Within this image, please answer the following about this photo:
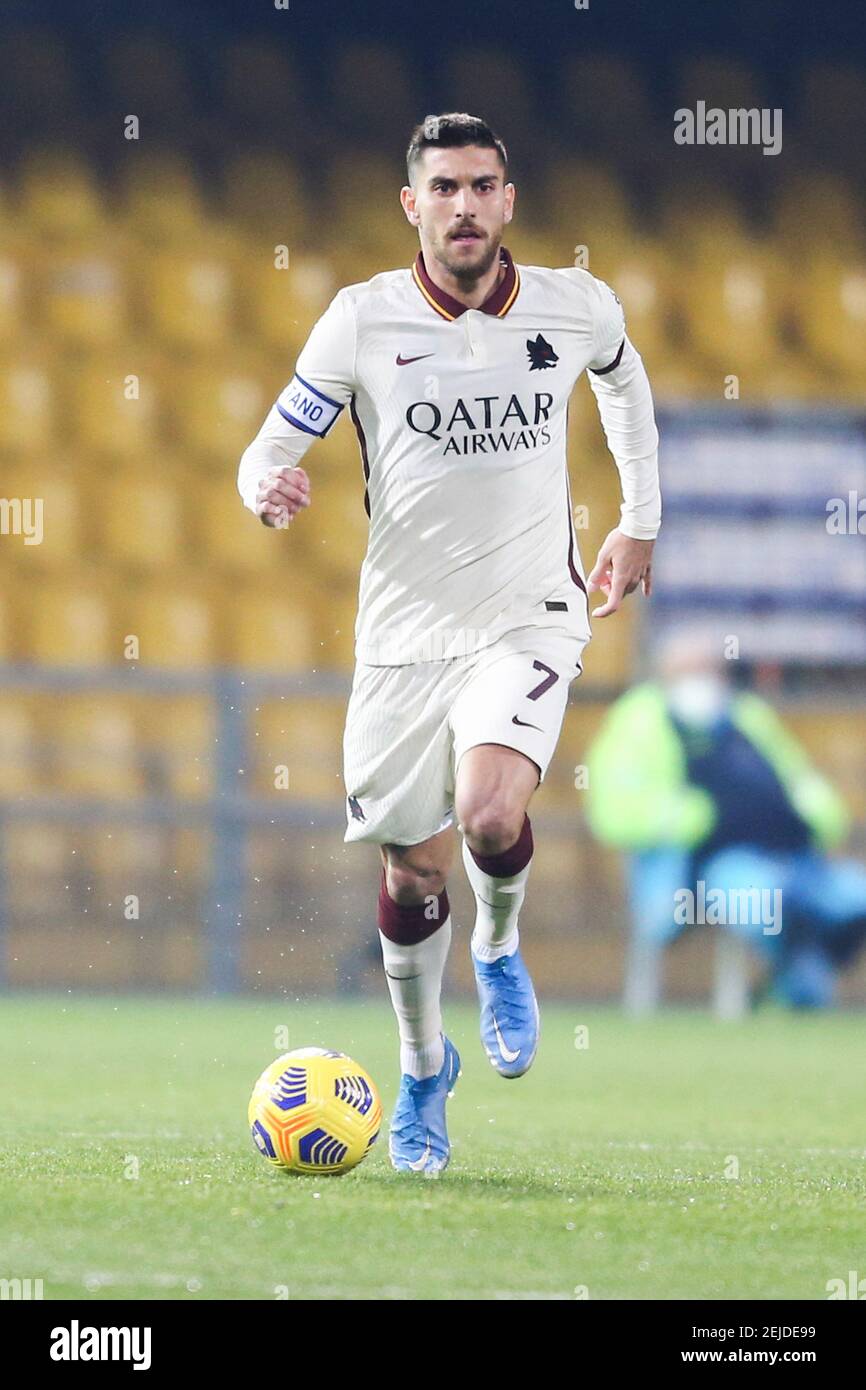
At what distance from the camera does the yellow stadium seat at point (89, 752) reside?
11.0 metres

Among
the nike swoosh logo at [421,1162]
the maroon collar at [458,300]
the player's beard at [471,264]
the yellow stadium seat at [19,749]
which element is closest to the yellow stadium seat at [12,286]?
the yellow stadium seat at [19,749]

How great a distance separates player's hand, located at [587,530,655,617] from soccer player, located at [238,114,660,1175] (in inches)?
7.8

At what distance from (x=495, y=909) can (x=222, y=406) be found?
294 inches

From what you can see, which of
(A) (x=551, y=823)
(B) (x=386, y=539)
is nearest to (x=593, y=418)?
(A) (x=551, y=823)

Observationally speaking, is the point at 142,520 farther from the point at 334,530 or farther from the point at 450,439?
the point at 450,439

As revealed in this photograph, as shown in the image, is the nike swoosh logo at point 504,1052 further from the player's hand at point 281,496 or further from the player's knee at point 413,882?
the player's hand at point 281,496

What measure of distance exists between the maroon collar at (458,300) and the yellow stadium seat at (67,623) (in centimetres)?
701

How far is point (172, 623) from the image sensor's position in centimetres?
1185

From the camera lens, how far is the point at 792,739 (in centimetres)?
1127

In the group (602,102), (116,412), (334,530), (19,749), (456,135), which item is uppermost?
(602,102)

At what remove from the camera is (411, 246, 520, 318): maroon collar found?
→ 4.91 m

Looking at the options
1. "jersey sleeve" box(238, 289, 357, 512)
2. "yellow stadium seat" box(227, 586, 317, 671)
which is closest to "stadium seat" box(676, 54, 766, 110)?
"yellow stadium seat" box(227, 586, 317, 671)

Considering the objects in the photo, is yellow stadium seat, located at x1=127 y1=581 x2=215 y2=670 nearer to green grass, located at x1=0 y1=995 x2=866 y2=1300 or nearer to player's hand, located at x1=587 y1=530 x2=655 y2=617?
green grass, located at x1=0 y1=995 x2=866 y2=1300

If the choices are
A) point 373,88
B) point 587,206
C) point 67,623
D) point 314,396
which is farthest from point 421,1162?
point 373,88
